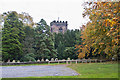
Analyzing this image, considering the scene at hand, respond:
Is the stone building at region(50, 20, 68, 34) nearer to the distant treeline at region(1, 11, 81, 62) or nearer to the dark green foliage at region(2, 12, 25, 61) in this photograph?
the distant treeline at region(1, 11, 81, 62)

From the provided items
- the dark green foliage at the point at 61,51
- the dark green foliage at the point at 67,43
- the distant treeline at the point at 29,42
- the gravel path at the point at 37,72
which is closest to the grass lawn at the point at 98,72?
the gravel path at the point at 37,72

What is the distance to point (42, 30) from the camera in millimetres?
28109

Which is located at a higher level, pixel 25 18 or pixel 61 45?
pixel 25 18

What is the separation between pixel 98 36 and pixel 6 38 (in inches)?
768

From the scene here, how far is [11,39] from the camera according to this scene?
926 inches

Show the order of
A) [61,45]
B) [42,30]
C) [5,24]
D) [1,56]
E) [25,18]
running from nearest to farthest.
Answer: [1,56], [5,24], [42,30], [61,45], [25,18]

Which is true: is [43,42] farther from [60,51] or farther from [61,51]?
[61,51]

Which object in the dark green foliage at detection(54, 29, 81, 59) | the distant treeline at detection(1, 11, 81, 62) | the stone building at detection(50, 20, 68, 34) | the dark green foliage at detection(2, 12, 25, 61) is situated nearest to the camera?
the dark green foliage at detection(2, 12, 25, 61)

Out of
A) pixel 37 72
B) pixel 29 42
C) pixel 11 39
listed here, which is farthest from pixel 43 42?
pixel 37 72

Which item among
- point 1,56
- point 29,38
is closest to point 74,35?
point 29,38

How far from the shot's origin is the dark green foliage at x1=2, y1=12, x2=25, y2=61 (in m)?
23.0

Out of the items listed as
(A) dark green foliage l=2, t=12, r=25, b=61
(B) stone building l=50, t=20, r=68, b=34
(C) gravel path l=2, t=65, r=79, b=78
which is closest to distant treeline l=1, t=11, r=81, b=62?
(A) dark green foliage l=2, t=12, r=25, b=61

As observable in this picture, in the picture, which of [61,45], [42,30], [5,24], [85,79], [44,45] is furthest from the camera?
[61,45]

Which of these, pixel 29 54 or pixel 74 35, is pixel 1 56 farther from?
pixel 74 35
